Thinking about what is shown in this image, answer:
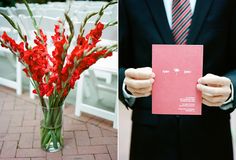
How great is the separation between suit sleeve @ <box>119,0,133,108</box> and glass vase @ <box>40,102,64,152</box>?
145cm

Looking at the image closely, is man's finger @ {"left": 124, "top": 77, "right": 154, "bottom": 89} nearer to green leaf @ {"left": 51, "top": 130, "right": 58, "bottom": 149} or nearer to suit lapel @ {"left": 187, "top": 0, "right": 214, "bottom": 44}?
suit lapel @ {"left": 187, "top": 0, "right": 214, "bottom": 44}

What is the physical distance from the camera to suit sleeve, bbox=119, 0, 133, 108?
1238 mm

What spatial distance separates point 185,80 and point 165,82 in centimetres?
7

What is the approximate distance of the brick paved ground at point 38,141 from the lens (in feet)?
9.02

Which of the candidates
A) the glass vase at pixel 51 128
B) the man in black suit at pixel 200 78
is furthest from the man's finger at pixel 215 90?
the glass vase at pixel 51 128

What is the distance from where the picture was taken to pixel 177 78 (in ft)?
3.85

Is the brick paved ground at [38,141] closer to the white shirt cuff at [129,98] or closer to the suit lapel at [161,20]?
the white shirt cuff at [129,98]

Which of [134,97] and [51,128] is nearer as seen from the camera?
[134,97]

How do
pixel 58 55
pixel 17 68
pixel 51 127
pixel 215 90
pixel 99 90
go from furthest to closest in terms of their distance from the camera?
1. pixel 99 90
2. pixel 17 68
3. pixel 51 127
4. pixel 58 55
5. pixel 215 90

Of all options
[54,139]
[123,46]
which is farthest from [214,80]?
[54,139]

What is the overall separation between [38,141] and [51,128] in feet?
1.28

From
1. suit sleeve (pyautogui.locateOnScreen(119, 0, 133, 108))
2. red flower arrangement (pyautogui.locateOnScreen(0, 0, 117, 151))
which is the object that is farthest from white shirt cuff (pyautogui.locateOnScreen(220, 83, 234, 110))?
red flower arrangement (pyautogui.locateOnScreen(0, 0, 117, 151))

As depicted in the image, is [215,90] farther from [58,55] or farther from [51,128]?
[51,128]

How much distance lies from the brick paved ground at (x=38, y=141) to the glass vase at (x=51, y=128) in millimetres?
63
